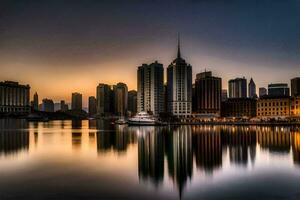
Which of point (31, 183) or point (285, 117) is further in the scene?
point (285, 117)

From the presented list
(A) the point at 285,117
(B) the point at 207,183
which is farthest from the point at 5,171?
(A) the point at 285,117

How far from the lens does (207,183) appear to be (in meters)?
22.8

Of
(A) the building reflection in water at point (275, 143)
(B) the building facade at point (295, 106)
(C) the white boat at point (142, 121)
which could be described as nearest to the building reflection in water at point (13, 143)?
(A) the building reflection in water at point (275, 143)

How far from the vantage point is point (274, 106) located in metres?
179

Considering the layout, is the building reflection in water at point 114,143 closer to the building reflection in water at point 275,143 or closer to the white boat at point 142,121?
the building reflection in water at point 275,143

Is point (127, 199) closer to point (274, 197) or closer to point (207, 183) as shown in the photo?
point (207, 183)

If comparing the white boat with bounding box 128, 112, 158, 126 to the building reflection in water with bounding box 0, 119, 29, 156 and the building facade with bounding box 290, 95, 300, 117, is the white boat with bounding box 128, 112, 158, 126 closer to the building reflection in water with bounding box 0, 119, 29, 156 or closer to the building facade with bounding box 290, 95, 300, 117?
the building reflection in water with bounding box 0, 119, 29, 156

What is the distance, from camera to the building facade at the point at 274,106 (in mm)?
174250

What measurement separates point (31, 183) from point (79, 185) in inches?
144

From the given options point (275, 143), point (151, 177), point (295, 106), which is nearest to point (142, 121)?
point (295, 106)

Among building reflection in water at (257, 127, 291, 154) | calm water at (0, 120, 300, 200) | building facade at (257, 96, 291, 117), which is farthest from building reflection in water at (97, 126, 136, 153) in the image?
building facade at (257, 96, 291, 117)

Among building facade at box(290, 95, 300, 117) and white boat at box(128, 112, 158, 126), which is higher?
building facade at box(290, 95, 300, 117)

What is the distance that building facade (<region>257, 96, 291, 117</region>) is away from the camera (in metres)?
174

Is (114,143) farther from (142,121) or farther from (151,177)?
(142,121)
